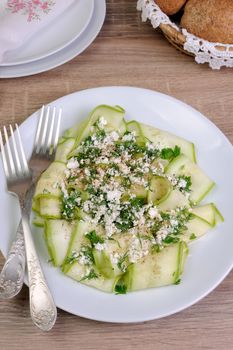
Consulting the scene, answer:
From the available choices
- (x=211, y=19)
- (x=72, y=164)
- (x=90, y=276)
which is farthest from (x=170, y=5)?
(x=90, y=276)

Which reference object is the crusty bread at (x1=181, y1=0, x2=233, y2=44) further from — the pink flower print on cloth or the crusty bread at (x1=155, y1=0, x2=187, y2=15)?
the pink flower print on cloth

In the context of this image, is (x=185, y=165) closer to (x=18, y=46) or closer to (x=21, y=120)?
(x=21, y=120)

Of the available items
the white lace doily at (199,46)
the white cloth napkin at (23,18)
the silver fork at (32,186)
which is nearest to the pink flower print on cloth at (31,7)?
the white cloth napkin at (23,18)

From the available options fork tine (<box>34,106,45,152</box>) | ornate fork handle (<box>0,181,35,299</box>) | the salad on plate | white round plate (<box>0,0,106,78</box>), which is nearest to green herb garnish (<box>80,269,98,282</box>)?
the salad on plate

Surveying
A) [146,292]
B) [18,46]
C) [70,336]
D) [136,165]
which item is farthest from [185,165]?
[18,46]

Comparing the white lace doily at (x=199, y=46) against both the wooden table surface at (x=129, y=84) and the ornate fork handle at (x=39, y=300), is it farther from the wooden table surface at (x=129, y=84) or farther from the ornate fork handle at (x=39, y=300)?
the ornate fork handle at (x=39, y=300)

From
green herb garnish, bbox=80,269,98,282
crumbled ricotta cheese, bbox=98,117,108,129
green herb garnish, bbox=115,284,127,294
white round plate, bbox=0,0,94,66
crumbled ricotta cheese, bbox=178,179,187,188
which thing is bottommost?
green herb garnish, bbox=115,284,127,294

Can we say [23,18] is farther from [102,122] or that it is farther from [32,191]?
[32,191]
